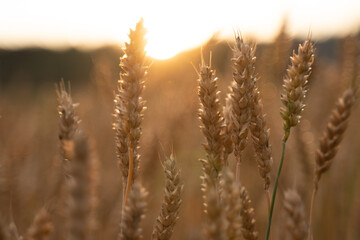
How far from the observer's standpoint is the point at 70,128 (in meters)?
1.21

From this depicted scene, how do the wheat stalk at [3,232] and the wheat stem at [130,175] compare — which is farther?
the wheat stem at [130,175]

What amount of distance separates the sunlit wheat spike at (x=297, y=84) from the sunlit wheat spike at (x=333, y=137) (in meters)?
0.22

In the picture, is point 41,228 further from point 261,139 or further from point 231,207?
point 261,139

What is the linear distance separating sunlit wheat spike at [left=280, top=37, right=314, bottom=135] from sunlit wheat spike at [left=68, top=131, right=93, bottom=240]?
2.69 feet

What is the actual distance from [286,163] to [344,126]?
0.96m

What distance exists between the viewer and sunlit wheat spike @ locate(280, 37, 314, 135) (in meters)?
1.24

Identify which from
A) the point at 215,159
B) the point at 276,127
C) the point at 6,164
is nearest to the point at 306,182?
the point at 276,127

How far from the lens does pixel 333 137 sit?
136cm

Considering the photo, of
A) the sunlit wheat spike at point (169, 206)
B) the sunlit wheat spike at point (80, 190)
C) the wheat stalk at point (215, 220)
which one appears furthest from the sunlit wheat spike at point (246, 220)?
the sunlit wheat spike at point (80, 190)

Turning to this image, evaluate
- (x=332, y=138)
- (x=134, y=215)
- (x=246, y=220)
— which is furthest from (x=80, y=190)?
(x=332, y=138)

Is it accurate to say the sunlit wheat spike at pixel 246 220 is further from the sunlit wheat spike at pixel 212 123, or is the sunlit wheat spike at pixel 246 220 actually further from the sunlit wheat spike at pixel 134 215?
the sunlit wheat spike at pixel 134 215

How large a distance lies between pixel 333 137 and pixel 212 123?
0.54 m

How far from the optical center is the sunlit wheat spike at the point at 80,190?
0.66 m

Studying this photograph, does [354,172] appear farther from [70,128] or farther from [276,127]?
[70,128]
